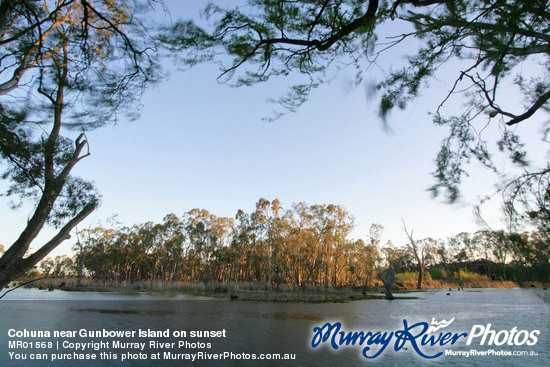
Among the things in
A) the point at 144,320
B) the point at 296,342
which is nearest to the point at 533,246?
the point at 296,342

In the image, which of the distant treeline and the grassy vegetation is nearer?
the grassy vegetation

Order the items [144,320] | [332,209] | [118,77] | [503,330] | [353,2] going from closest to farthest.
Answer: [353,2]
[118,77]
[503,330]
[144,320]
[332,209]

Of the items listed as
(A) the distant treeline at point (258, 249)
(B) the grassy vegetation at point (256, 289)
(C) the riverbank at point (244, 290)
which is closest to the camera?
(C) the riverbank at point (244, 290)

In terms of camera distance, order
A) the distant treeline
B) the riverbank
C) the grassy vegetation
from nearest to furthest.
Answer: the riverbank, the grassy vegetation, the distant treeline

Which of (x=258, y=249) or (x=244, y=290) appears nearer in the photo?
(x=244, y=290)

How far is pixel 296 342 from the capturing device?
5277 millimetres

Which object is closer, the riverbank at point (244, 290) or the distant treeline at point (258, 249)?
the riverbank at point (244, 290)

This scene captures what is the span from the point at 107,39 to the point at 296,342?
580 centimetres

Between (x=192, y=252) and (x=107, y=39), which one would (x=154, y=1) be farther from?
(x=192, y=252)

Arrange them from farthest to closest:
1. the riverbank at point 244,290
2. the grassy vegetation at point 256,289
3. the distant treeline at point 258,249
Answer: the distant treeline at point 258,249
the grassy vegetation at point 256,289
the riverbank at point 244,290

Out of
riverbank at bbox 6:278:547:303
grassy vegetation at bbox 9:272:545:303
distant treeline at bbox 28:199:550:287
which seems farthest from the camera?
distant treeline at bbox 28:199:550:287

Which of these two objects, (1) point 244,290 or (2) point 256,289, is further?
(2) point 256,289

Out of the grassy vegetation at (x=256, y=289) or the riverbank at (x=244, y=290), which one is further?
the grassy vegetation at (x=256, y=289)

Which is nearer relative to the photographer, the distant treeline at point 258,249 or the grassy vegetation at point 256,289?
the grassy vegetation at point 256,289
